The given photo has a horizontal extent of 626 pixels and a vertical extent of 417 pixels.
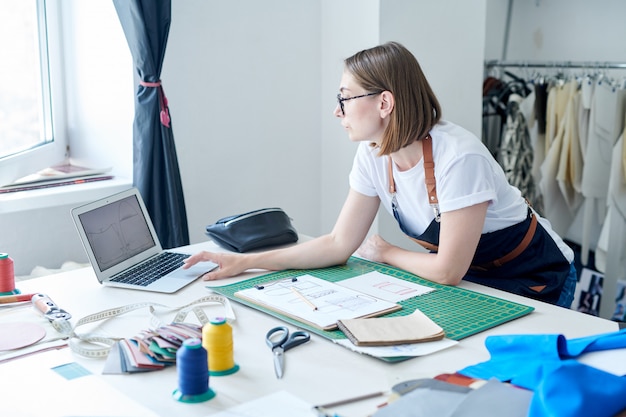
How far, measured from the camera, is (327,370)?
4.48ft

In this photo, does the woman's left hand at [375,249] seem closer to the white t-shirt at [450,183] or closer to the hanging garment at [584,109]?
the white t-shirt at [450,183]

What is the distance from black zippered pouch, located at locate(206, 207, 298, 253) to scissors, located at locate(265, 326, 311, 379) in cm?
67

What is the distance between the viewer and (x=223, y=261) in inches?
78.6

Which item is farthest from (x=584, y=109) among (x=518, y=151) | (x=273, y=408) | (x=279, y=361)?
(x=273, y=408)

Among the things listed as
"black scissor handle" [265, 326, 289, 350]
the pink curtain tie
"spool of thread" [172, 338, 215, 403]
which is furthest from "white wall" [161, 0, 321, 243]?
"spool of thread" [172, 338, 215, 403]

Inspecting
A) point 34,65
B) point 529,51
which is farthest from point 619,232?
point 34,65

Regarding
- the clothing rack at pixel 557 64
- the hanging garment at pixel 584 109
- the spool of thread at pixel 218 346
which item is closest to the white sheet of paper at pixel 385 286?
the spool of thread at pixel 218 346

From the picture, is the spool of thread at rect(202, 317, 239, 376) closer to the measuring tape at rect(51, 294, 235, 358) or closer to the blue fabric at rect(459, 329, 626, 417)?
the measuring tape at rect(51, 294, 235, 358)

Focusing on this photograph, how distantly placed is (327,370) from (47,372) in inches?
21.6

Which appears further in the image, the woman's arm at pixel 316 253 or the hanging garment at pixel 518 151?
the hanging garment at pixel 518 151

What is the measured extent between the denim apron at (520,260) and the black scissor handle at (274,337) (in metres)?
0.65

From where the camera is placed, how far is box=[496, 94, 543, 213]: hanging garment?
3.54m

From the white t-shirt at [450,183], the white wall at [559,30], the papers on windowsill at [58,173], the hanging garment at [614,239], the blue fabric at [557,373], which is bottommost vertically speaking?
the hanging garment at [614,239]

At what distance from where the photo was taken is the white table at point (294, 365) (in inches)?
49.6
